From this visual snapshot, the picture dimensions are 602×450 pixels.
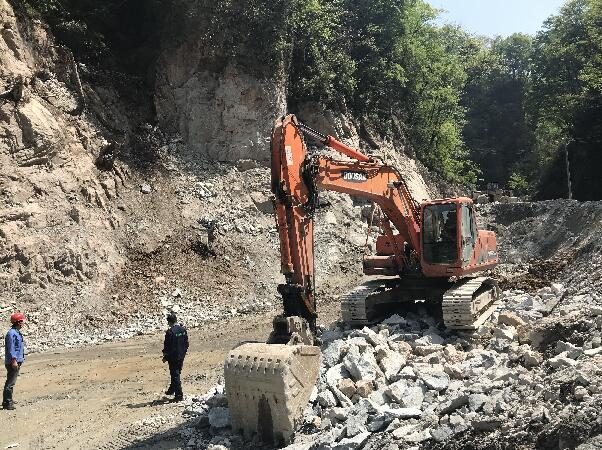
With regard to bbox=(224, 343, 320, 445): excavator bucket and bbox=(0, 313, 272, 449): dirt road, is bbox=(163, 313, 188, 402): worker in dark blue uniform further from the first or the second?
bbox=(224, 343, 320, 445): excavator bucket

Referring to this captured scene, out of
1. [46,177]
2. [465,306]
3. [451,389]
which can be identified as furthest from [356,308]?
[46,177]

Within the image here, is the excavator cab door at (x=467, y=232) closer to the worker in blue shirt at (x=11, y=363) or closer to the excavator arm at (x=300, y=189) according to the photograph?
the excavator arm at (x=300, y=189)

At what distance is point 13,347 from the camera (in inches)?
331

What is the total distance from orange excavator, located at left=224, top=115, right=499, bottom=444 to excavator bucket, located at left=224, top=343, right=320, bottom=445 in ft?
0.04

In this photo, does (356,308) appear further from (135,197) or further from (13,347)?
(135,197)

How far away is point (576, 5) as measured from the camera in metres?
37.5

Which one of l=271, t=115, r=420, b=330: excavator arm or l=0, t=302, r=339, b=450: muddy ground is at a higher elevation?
l=271, t=115, r=420, b=330: excavator arm

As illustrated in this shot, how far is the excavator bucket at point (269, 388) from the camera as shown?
6.04 meters

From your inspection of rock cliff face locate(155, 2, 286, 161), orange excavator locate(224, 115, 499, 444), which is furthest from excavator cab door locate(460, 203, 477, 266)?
rock cliff face locate(155, 2, 286, 161)

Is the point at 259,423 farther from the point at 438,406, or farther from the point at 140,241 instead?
the point at 140,241

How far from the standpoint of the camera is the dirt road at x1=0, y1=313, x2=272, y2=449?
7.02 m

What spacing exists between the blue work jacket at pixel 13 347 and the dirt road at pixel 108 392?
759mm

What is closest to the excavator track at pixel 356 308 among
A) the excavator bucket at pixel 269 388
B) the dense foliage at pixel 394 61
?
the excavator bucket at pixel 269 388

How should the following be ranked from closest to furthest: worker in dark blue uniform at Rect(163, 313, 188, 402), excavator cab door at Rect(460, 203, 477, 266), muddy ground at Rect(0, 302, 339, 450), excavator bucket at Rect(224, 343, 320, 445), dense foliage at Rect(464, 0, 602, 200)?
excavator bucket at Rect(224, 343, 320, 445), muddy ground at Rect(0, 302, 339, 450), worker in dark blue uniform at Rect(163, 313, 188, 402), excavator cab door at Rect(460, 203, 477, 266), dense foliage at Rect(464, 0, 602, 200)
